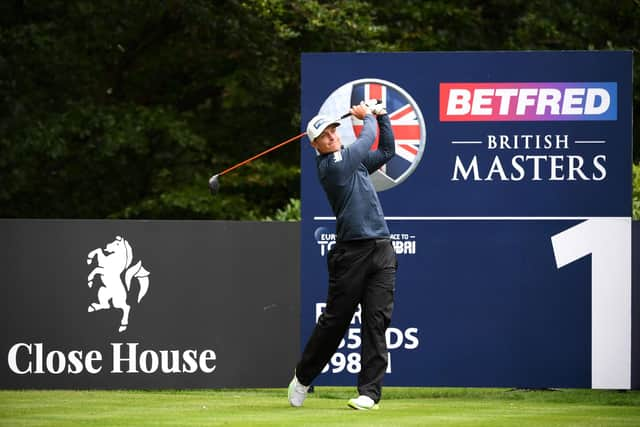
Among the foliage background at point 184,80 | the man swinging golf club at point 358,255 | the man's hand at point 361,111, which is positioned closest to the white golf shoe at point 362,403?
the man swinging golf club at point 358,255

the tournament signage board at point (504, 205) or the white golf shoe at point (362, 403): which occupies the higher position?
the tournament signage board at point (504, 205)

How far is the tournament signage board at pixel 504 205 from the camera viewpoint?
30.6 feet

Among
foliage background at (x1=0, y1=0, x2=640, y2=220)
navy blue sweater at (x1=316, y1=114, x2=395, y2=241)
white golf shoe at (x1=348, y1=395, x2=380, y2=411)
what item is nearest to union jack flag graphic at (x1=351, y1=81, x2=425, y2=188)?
navy blue sweater at (x1=316, y1=114, x2=395, y2=241)

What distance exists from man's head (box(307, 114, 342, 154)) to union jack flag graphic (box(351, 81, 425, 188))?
4.58ft

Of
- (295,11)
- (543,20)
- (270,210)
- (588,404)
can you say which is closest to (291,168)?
(270,210)

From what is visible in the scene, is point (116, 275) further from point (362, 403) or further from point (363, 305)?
point (362, 403)

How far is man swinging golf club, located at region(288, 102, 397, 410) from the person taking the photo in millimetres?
7930

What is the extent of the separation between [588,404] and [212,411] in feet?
9.13

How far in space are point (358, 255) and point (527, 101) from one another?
2105mm

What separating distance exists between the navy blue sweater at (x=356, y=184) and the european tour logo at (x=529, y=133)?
138 centimetres

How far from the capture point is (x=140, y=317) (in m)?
9.90

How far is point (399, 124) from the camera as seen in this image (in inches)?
368

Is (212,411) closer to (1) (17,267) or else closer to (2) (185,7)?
(1) (17,267)

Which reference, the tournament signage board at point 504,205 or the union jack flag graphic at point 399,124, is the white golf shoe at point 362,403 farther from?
the union jack flag graphic at point 399,124
